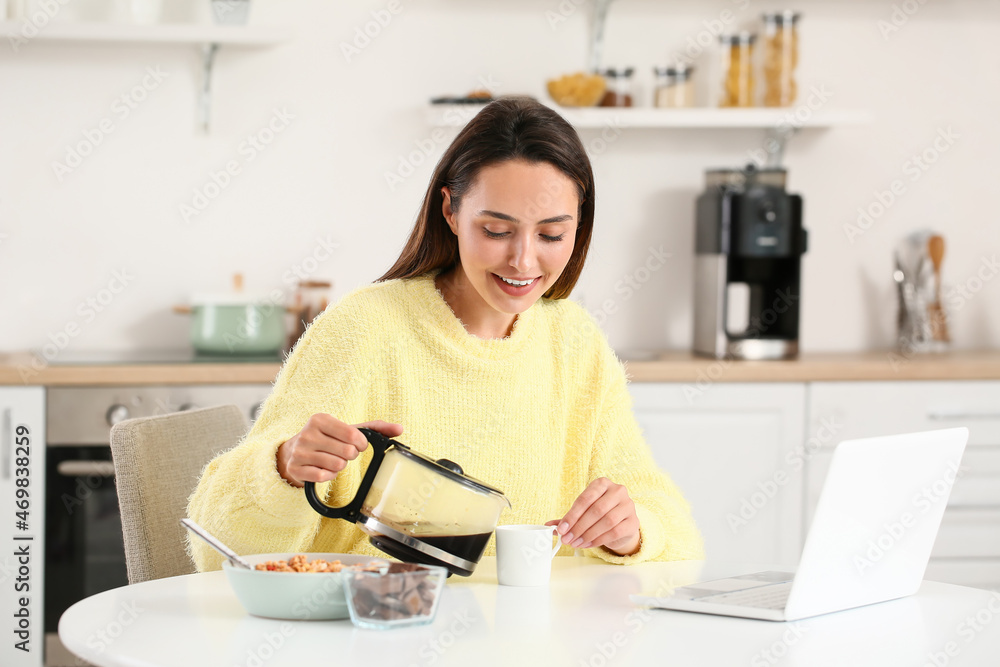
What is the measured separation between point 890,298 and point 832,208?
0.34 meters

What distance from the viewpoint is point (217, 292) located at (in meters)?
2.86

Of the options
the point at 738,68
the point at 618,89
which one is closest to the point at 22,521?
the point at 618,89

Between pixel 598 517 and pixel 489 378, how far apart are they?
1.04 feet

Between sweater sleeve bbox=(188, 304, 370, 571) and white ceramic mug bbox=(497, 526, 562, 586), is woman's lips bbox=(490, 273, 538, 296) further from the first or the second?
white ceramic mug bbox=(497, 526, 562, 586)

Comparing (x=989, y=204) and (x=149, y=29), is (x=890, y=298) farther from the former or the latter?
(x=149, y=29)

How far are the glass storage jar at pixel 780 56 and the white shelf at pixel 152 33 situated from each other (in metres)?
1.36

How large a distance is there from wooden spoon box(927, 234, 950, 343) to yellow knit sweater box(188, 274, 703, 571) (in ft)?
5.90

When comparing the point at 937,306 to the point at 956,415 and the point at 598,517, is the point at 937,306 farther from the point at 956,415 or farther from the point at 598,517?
the point at 598,517

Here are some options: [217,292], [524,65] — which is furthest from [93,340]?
[524,65]

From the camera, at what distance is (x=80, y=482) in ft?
7.89

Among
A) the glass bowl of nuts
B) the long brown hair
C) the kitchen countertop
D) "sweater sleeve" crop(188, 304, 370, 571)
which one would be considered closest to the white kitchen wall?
the kitchen countertop

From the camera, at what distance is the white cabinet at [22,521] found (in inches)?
92.7

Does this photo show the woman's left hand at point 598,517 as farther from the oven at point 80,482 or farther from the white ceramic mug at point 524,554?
the oven at point 80,482

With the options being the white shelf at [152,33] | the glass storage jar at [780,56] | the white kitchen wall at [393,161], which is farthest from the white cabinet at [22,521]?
the glass storage jar at [780,56]
